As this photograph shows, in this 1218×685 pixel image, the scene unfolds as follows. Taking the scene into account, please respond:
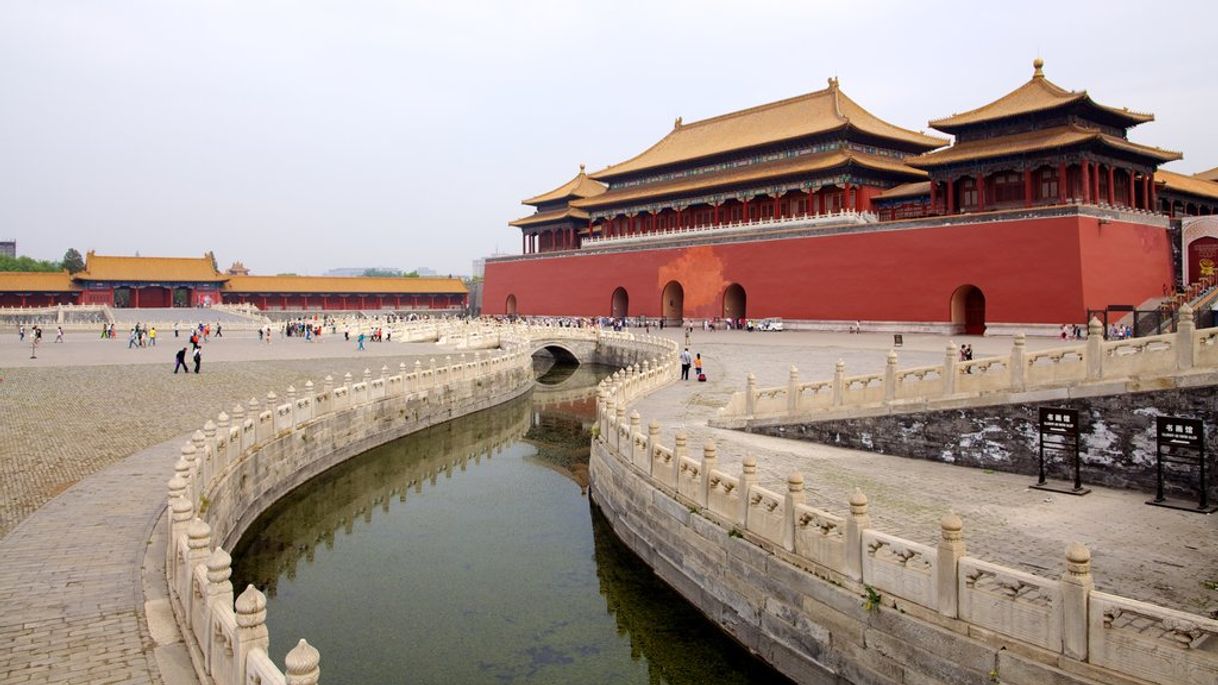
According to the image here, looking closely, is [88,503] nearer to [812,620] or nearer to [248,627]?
[248,627]

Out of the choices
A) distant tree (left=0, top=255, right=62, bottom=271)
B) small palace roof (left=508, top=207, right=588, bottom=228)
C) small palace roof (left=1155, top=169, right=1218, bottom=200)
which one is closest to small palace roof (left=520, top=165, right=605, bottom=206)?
small palace roof (left=508, top=207, right=588, bottom=228)

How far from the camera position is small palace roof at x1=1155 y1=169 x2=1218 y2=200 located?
3339 cm

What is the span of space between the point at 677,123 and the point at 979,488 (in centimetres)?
4122

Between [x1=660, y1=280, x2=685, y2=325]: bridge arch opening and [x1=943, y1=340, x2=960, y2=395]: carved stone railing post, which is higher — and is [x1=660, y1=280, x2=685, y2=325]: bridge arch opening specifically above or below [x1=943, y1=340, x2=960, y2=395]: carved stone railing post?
above

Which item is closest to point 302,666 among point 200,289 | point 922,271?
point 922,271

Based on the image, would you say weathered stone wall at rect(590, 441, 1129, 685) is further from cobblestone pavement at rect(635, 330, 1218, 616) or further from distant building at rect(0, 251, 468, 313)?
distant building at rect(0, 251, 468, 313)

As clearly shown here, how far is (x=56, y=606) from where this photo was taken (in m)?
6.74

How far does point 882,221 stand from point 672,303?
13589 mm

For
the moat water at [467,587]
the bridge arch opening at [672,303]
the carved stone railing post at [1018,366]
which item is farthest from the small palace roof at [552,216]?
the carved stone railing post at [1018,366]

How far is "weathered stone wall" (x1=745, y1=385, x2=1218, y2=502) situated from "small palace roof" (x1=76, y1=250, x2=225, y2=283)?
56.3 meters

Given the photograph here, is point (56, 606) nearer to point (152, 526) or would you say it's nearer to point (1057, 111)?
point (152, 526)

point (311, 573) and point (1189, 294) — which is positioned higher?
point (1189, 294)

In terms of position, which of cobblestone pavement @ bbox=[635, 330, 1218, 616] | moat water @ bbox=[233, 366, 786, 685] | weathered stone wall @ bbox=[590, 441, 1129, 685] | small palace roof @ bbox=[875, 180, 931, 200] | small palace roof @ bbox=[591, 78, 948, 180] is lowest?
moat water @ bbox=[233, 366, 786, 685]

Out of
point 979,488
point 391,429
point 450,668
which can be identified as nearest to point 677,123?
point 391,429
